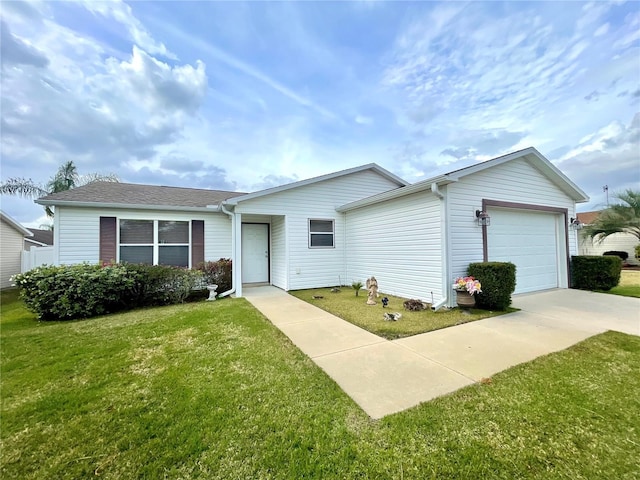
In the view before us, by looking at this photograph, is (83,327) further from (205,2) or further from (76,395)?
(205,2)

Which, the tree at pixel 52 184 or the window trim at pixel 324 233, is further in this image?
the tree at pixel 52 184

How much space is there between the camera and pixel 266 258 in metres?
10.8

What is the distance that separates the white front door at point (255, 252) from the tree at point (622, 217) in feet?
59.7

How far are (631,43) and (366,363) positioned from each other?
10.9 m

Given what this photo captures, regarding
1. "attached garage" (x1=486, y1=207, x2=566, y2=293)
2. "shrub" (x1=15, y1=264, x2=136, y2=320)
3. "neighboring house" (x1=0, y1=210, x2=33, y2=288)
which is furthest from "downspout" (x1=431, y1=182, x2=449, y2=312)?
"neighboring house" (x1=0, y1=210, x2=33, y2=288)

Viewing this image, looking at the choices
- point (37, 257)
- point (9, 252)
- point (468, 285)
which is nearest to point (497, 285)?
point (468, 285)

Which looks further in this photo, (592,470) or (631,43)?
(631,43)

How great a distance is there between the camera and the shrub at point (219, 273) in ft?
27.9

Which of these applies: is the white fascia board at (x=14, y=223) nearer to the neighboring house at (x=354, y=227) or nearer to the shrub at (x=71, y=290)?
the neighboring house at (x=354, y=227)

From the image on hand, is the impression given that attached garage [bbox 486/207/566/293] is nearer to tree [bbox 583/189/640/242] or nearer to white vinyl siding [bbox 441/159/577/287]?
white vinyl siding [bbox 441/159/577/287]

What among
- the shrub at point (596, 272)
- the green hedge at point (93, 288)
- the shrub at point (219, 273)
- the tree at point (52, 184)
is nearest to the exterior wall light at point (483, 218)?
the shrub at point (596, 272)

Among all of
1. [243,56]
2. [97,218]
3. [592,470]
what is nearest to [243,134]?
[243,56]

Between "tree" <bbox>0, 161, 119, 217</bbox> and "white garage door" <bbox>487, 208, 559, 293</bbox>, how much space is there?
1439cm

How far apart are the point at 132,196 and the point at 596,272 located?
15016 millimetres
